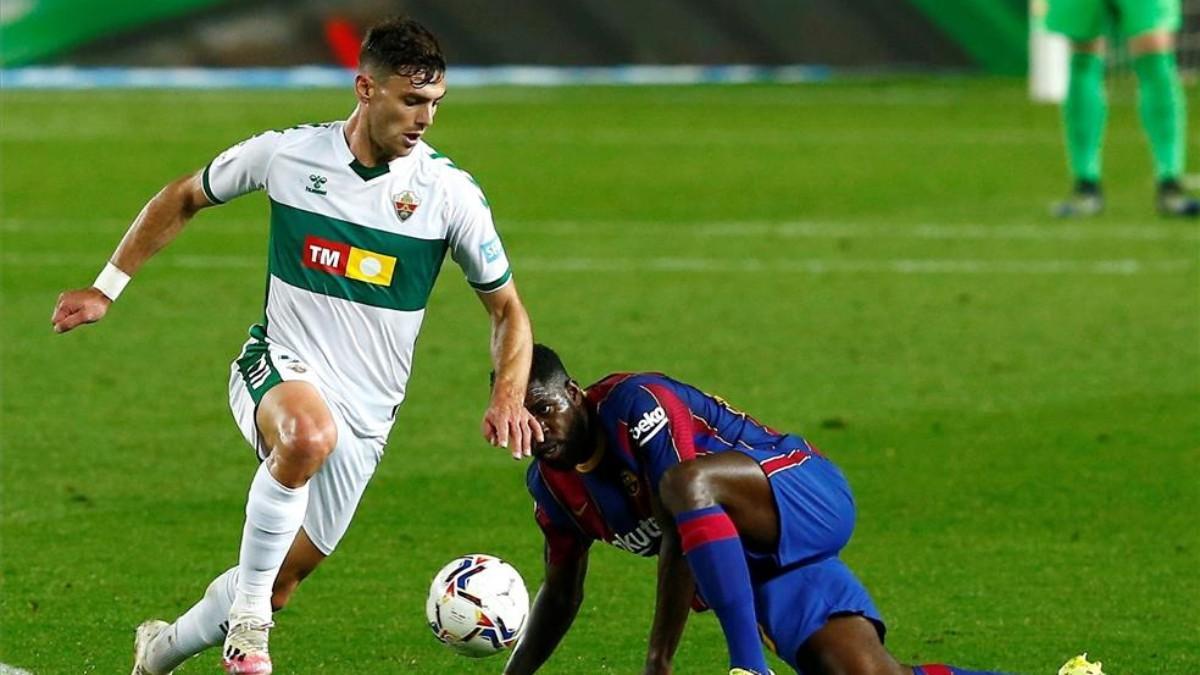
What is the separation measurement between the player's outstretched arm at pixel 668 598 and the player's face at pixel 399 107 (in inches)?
42.3

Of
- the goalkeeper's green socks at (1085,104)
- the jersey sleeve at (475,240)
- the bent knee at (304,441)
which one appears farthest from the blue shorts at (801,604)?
the goalkeeper's green socks at (1085,104)

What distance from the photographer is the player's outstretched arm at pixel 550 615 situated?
5.87m

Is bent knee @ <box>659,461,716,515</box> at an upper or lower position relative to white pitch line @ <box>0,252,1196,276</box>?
upper

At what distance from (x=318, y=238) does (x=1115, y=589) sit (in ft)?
8.92

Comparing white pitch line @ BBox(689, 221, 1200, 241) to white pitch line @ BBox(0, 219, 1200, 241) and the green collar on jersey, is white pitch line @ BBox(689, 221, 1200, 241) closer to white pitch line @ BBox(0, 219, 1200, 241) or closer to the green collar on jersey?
white pitch line @ BBox(0, 219, 1200, 241)

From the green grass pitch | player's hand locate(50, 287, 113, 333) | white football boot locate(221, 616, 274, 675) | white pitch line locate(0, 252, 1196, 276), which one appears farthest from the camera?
white pitch line locate(0, 252, 1196, 276)

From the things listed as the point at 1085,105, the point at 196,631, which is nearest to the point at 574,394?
the point at 196,631

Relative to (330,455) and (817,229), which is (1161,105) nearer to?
(817,229)

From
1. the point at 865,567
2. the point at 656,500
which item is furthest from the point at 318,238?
the point at 865,567

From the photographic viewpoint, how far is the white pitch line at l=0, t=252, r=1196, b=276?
1307cm

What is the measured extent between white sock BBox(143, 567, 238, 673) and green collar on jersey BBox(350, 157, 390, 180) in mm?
1026

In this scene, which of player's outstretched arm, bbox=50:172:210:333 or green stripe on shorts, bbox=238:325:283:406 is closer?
green stripe on shorts, bbox=238:325:283:406

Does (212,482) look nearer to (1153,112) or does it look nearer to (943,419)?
(943,419)

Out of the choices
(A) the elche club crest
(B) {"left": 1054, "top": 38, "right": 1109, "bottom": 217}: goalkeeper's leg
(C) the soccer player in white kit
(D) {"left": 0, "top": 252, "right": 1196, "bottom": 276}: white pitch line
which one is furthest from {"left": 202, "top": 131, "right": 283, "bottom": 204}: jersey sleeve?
(B) {"left": 1054, "top": 38, "right": 1109, "bottom": 217}: goalkeeper's leg
